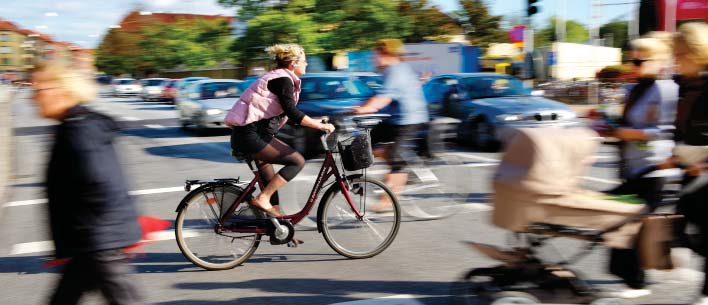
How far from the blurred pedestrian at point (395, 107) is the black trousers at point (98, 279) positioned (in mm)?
3910

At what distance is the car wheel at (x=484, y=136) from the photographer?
1279 cm

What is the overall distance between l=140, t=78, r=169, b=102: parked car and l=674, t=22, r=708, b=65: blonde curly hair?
3844cm

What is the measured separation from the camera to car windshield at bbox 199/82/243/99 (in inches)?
754

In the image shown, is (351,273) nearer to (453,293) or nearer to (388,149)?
(453,293)

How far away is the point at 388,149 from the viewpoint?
6941 millimetres

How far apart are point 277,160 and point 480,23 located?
153ft

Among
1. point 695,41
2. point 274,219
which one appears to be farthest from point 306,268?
point 695,41

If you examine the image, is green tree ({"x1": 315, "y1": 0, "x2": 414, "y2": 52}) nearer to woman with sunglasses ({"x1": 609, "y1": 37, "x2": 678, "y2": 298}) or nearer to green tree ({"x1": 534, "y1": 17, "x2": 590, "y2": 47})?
woman with sunglasses ({"x1": 609, "y1": 37, "x2": 678, "y2": 298})

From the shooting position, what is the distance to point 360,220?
5539mm

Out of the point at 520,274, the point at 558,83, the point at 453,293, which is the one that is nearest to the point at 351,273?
the point at 453,293

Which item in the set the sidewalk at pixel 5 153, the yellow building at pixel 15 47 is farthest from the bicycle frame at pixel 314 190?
the sidewalk at pixel 5 153

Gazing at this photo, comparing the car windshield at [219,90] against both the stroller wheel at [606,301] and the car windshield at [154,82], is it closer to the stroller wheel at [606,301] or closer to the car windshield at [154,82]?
the stroller wheel at [606,301]

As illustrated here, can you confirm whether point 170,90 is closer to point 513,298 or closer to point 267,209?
point 267,209

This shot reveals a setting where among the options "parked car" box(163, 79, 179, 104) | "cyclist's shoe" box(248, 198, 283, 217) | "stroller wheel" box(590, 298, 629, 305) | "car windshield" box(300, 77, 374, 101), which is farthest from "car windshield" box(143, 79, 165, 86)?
"stroller wheel" box(590, 298, 629, 305)
